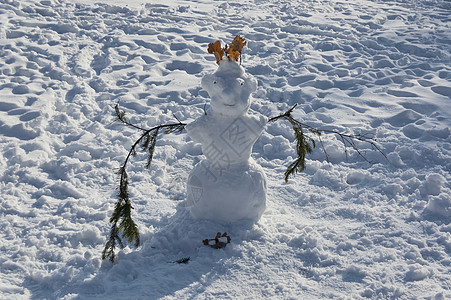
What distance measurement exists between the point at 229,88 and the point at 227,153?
1.54 feet

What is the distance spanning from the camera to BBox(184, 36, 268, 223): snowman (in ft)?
9.55

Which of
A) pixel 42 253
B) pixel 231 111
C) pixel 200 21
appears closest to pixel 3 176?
pixel 42 253

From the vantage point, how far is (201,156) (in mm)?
4559

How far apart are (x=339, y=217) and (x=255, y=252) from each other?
38.2 inches

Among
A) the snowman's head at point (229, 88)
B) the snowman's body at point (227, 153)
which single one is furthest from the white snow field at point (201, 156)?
the snowman's head at point (229, 88)

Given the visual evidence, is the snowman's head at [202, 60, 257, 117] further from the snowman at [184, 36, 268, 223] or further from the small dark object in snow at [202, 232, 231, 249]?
the small dark object in snow at [202, 232, 231, 249]

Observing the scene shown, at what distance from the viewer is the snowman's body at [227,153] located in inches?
115

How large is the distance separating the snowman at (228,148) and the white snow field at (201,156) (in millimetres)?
148

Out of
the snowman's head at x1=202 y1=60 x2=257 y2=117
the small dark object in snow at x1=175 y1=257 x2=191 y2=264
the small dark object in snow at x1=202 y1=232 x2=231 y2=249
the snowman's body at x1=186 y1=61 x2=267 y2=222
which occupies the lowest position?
the small dark object in snow at x1=175 y1=257 x2=191 y2=264

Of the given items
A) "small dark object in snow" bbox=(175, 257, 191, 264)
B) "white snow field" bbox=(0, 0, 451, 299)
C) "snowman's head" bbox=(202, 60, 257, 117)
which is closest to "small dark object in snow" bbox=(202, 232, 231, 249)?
"white snow field" bbox=(0, 0, 451, 299)

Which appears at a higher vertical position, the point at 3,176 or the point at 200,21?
the point at 200,21

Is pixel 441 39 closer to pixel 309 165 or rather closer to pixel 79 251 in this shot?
pixel 309 165

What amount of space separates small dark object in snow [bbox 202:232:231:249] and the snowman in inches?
6.9

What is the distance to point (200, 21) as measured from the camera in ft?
27.3
